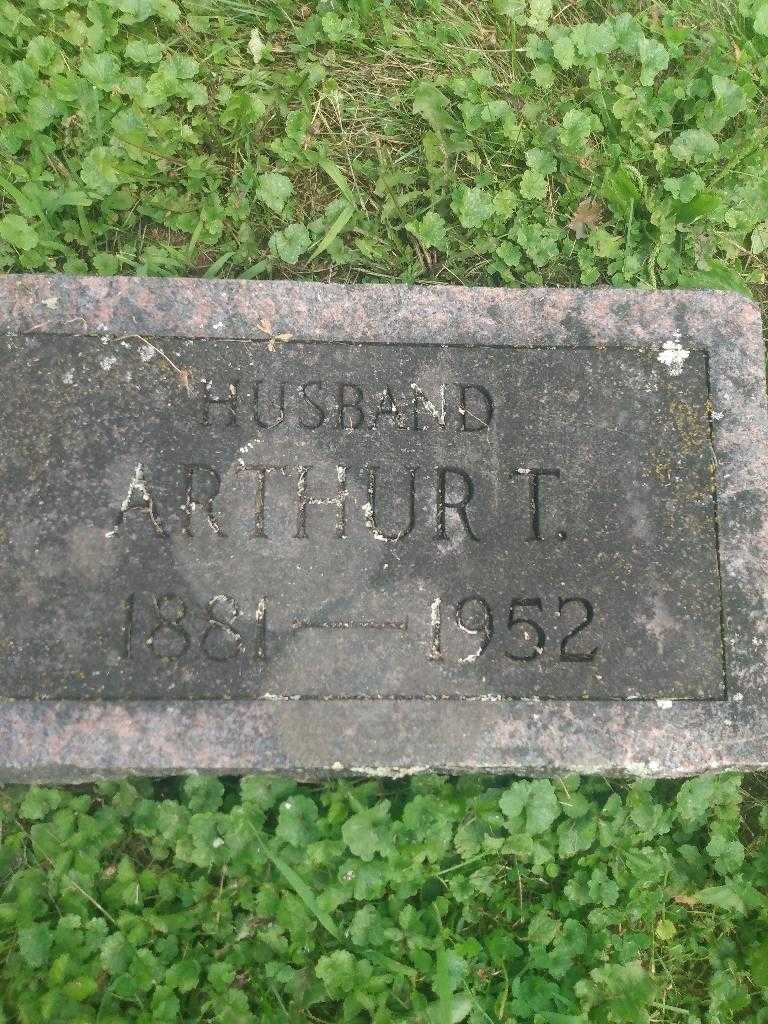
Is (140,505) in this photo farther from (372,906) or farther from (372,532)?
(372,906)

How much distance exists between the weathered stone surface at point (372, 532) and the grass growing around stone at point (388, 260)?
307 millimetres

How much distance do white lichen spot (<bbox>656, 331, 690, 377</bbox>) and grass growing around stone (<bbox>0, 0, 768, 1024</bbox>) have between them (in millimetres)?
464

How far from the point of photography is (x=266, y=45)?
2779 mm

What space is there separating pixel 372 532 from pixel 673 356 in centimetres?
94

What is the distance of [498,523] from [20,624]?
1.19 meters

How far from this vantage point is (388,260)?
2691mm

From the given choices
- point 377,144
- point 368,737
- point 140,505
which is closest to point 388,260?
point 377,144

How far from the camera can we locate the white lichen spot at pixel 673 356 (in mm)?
2303

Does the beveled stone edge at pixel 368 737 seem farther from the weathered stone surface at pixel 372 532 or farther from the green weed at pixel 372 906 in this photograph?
the green weed at pixel 372 906

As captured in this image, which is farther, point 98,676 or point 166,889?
point 166,889

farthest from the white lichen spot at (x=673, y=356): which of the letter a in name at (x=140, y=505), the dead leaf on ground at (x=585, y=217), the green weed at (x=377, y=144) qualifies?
the letter a in name at (x=140, y=505)

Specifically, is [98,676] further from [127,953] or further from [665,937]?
[665,937]

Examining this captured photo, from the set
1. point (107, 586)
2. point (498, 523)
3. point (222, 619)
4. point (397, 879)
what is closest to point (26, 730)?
point (107, 586)

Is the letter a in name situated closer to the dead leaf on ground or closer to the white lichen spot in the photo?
the white lichen spot
